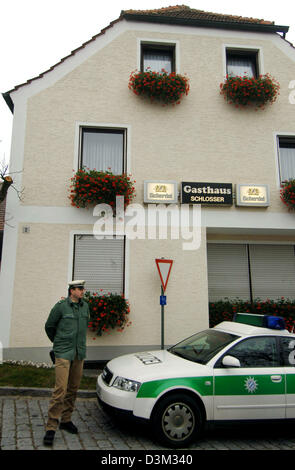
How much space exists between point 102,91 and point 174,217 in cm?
407

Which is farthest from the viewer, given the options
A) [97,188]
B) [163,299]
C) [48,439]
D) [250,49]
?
[250,49]

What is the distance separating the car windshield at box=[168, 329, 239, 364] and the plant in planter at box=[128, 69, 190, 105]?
6583 mm

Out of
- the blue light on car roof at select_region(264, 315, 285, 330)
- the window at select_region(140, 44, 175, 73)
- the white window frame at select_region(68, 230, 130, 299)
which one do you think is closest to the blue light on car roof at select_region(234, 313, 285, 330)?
the blue light on car roof at select_region(264, 315, 285, 330)

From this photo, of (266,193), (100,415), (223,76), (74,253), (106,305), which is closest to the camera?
(100,415)

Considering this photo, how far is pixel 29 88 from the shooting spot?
917cm

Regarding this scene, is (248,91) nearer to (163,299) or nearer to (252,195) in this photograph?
(252,195)

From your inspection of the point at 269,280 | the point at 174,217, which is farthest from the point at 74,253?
the point at 269,280

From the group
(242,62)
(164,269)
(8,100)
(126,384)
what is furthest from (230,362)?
(242,62)

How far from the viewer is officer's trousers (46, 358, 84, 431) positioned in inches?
170

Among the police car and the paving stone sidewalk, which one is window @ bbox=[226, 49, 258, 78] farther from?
the paving stone sidewalk

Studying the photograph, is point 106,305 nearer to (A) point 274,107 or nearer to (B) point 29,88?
(B) point 29,88

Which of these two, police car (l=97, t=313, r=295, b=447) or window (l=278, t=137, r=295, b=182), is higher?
window (l=278, t=137, r=295, b=182)

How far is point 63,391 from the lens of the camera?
4.41m

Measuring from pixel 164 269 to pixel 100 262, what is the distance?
1.72 metres
